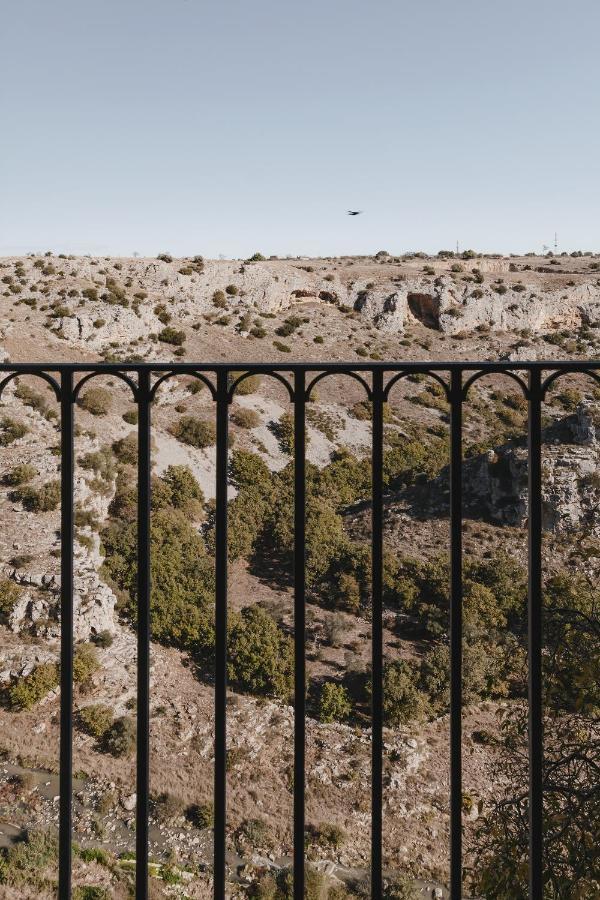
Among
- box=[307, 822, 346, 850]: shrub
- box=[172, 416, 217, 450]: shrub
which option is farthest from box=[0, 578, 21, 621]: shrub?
box=[172, 416, 217, 450]: shrub

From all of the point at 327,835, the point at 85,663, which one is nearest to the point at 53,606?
the point at 85,663

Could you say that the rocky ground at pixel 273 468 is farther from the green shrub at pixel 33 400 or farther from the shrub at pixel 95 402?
the shrub at pixel 95 402

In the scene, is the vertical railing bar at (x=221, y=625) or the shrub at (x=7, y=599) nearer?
the vertical railing bar at (x=221, y=625)

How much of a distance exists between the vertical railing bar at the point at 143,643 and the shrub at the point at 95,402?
26.6 m

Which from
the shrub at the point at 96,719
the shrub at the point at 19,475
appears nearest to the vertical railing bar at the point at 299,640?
the shrub at the point at 96,719

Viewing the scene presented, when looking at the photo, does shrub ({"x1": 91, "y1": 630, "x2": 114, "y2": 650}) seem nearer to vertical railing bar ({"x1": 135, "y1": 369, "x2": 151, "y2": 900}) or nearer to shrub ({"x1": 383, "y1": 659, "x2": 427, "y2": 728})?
shrub ({"x1": 383, "y1": 659, "x2": 427, "y2": 728})

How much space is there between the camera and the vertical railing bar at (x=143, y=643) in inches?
80.0

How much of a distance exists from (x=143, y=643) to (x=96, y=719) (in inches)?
590

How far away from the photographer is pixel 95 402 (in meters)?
27.8

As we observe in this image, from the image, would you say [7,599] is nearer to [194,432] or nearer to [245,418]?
[194,432]

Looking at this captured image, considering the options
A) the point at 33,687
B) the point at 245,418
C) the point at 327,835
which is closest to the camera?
the point at 327,835

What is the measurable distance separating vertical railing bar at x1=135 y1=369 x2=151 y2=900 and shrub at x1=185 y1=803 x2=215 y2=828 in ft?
39.9

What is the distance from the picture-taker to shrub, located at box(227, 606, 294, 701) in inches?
693

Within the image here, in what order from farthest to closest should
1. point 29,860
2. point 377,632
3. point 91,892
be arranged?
point 29,860, point 91,892, point 377,632
